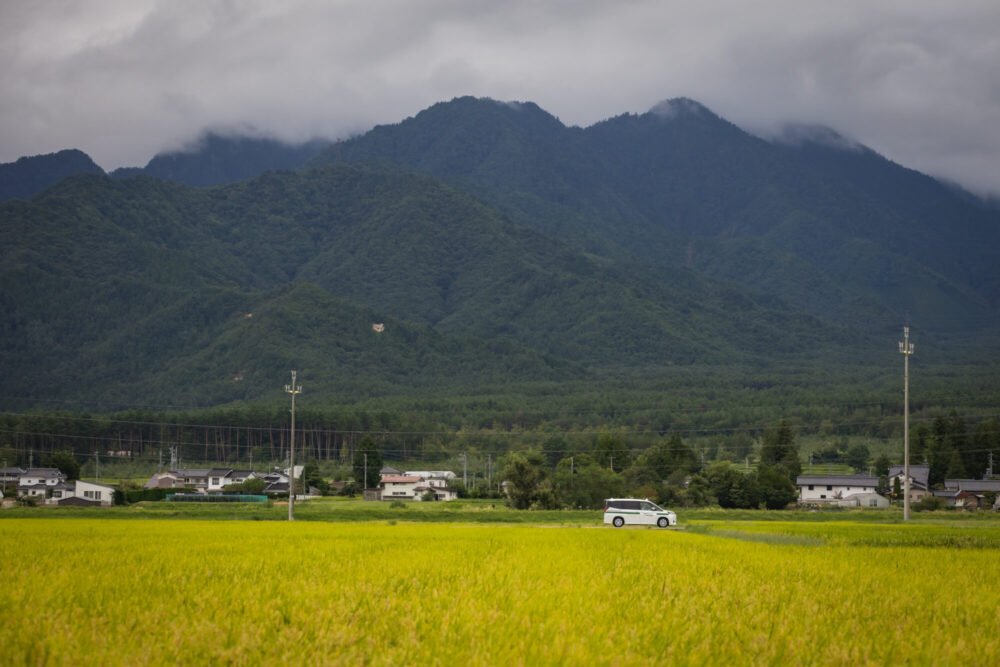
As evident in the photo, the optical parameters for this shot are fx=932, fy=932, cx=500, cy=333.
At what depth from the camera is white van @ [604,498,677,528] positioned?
55.8 meters

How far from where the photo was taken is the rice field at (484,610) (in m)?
8.73

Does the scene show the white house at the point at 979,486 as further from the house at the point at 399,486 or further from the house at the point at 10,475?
the house at the point at 10,475

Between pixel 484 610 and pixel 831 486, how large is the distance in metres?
108

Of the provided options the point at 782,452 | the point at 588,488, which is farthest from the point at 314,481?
the point at 782,452

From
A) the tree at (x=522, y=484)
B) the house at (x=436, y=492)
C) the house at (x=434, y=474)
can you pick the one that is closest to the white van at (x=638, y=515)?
the tree at (x=522, y=484)

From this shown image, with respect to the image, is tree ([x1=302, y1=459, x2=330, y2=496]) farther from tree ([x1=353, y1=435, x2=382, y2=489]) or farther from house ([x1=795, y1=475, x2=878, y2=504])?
house ([x1=795, y1=475, x2=878, y2=504])

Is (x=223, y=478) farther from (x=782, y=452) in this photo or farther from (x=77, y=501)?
(x=782, y=452)

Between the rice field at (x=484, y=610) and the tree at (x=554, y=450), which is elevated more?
the rice field at (x=484, y=610)

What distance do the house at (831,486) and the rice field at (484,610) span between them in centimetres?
9298

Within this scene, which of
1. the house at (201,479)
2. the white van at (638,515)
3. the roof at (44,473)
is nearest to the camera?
the white van at (638,515)

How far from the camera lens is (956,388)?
7269 inches

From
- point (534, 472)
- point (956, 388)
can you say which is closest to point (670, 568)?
point (534, 472)

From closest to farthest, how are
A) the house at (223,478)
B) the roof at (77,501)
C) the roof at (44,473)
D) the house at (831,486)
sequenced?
the roof at (77,501) < the house at (831,486) < the roof at (44,473) < the house at (223,478)

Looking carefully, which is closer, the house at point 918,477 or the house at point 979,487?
the house at point 979,487
